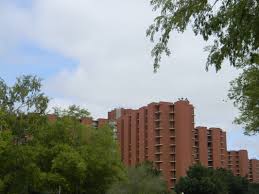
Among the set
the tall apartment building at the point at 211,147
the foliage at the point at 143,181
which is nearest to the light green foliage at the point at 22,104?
the foliage at the point at 143,181

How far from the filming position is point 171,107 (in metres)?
136

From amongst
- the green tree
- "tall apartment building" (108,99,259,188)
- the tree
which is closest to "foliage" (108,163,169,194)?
the green tree

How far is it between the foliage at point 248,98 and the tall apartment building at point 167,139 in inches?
3900

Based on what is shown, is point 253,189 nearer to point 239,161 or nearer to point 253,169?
point 239,161

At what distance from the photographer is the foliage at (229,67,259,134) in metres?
23.1

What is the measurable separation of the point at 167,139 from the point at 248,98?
106897 mm

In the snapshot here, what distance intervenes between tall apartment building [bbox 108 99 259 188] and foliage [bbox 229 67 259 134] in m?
99.0

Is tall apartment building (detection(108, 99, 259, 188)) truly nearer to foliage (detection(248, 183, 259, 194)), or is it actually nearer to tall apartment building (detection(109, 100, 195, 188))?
tall apartment building (detection(109, 100, 195, 188))

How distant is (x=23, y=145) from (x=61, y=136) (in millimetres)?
13615

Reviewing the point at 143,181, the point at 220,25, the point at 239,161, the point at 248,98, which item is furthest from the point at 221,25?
the point at 239,161

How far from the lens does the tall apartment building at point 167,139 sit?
12950cm

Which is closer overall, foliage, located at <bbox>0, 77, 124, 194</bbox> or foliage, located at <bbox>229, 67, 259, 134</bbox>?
foliage, located at <bbox>229, 67, 259, 134</bbox>

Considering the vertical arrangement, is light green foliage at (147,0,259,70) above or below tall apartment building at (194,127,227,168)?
below

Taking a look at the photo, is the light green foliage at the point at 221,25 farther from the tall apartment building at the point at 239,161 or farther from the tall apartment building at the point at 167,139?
the tall apartment building at the point at 239,161
